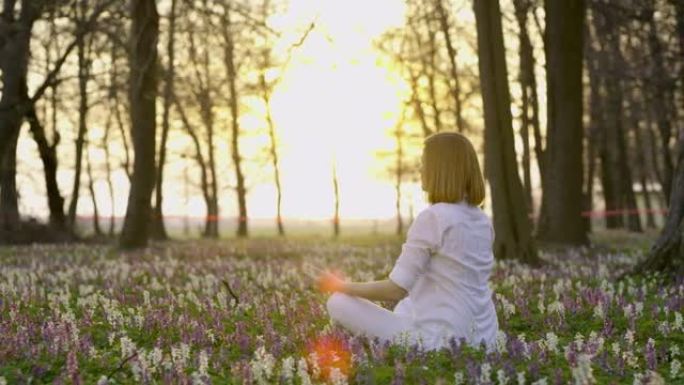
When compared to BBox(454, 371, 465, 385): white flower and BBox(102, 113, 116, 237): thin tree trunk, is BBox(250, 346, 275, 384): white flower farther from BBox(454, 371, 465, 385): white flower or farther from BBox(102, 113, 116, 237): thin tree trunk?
BBox(102, 113, 116, 237): thin tree trunk

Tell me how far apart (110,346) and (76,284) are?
5.64 metres

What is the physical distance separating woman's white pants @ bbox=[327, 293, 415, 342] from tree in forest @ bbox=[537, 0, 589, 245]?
48.7 feet

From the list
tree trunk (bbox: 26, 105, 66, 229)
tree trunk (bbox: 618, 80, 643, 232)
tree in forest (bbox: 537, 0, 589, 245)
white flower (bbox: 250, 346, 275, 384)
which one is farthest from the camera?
tree trunk (bbox: 618, 80, 643, 232)

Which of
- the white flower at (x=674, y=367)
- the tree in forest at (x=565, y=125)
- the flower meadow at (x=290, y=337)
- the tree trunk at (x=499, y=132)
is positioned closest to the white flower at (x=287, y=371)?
the flower meadow at (x=290, y=337)

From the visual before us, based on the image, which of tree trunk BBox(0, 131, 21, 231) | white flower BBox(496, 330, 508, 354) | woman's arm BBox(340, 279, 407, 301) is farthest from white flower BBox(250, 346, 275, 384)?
tree trunk BBox(0, 131, 21, 231)

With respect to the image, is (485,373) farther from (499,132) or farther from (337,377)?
(499,132)

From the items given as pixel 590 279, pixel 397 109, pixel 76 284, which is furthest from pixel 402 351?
pixel 397 109

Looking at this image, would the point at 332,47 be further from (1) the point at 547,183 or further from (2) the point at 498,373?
(2) the point at 498,373

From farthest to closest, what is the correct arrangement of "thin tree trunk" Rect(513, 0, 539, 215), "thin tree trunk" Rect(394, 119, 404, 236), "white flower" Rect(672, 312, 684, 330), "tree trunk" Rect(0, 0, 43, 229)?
"thin tree trunk" Rect(394, 119, 404, 236) → "thin tree trunk" Rect(513, 0, 539, 215) → "tree trunk" Rect(0, 0, 43, 229) → "white flower" Rect(672, 312, 684, 330)

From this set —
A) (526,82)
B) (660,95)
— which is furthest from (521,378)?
(526,82)

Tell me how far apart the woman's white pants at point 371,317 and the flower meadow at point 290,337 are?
0.14 m

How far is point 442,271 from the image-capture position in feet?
20.2

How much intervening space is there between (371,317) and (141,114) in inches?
624

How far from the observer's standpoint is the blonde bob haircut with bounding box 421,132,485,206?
584 cm
